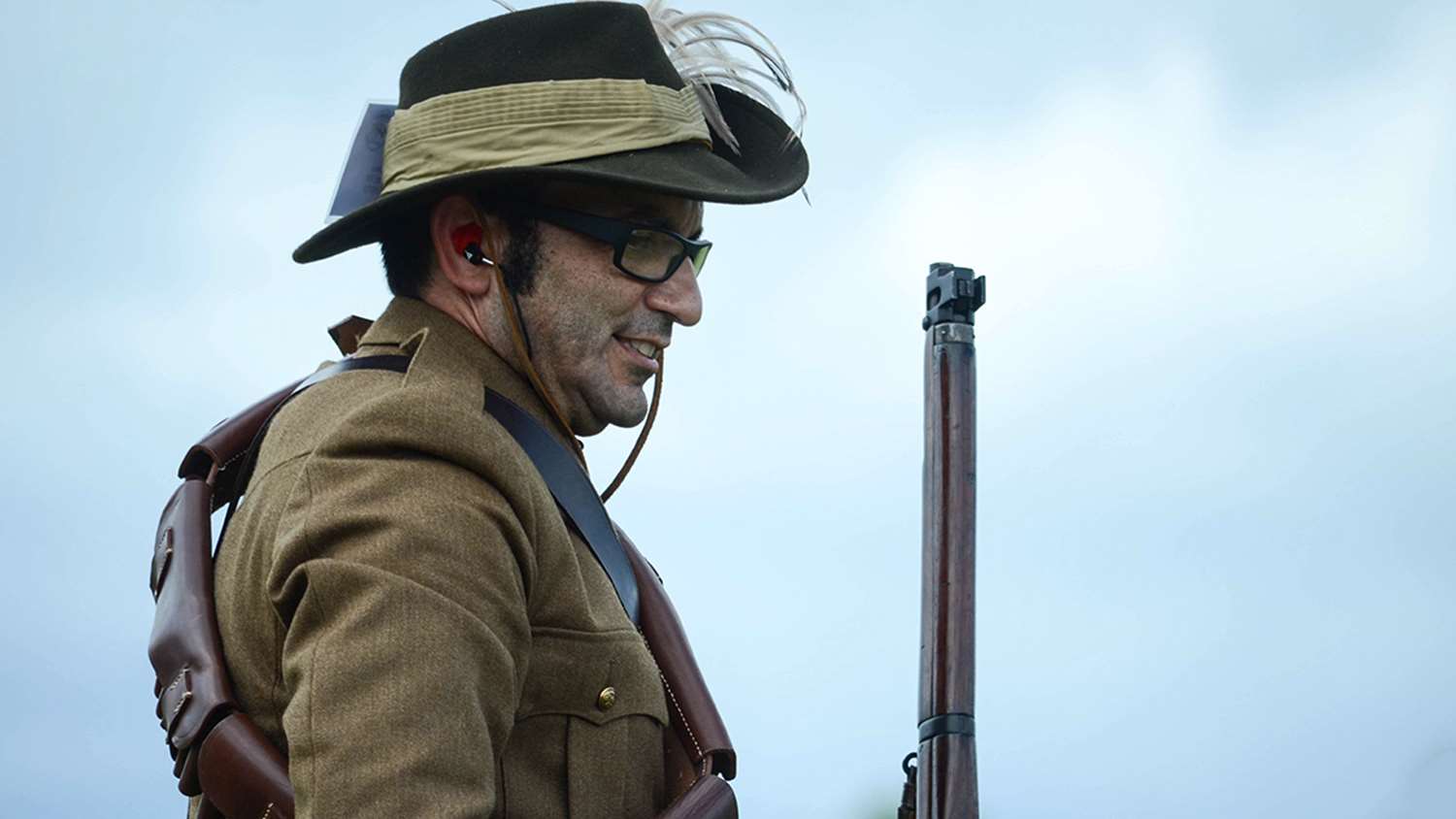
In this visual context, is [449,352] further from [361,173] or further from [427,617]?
[427,617]

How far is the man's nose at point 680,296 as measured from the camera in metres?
4.41

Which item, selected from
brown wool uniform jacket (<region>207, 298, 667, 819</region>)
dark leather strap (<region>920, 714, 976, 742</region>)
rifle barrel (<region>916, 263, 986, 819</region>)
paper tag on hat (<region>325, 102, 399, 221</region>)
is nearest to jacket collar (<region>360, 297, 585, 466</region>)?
brown wool uniform jacket (<region>207, 298, 667, 819</region>)

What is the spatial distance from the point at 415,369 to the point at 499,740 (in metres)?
0.83

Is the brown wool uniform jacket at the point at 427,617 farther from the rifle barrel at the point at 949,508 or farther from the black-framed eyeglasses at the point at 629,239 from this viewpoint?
the rifle barrel at the point at 949,508

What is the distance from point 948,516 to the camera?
32.8 feet

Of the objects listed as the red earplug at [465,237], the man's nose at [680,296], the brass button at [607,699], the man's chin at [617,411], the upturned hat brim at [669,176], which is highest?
the upturned hat brim at [669,176]

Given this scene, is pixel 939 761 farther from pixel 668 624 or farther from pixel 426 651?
pixel 426 651

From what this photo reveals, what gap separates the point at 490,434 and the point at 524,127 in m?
0.81

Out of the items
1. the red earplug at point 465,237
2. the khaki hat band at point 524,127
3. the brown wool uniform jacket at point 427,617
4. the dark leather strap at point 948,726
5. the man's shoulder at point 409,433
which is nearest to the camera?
the brown wool uniform jacket at point 427,617

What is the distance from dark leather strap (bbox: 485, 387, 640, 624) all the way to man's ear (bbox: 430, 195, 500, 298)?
10.6 inches

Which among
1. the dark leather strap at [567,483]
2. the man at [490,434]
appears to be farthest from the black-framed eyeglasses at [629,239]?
the dark leather strap at [567,483]

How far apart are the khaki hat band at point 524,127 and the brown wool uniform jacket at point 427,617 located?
334 millimetres

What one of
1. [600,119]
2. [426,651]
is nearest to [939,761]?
[600,119]

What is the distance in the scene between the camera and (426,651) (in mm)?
3432
